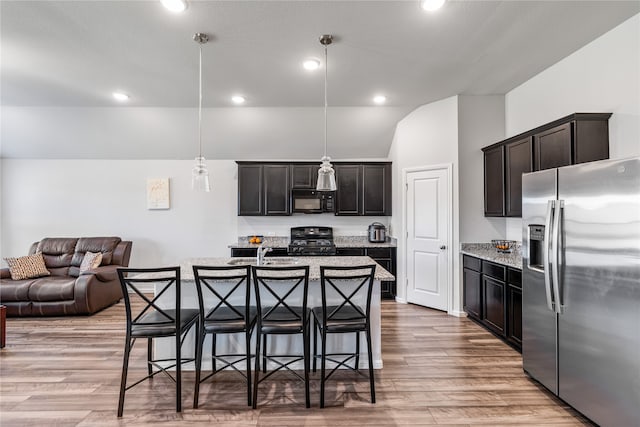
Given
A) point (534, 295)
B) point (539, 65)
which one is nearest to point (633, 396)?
point (534, 295)

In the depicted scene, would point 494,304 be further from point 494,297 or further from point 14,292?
point 14,292

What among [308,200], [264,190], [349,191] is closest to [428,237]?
[349,191]

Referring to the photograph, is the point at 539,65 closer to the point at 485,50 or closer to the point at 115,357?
the point at 485,50

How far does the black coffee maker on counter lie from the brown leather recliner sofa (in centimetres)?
418

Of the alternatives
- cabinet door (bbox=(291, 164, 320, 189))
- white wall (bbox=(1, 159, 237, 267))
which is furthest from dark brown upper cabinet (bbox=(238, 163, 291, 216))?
white wall (bbox=(1, 159, 237, 267))

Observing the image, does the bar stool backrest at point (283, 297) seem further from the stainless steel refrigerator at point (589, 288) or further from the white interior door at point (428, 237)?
the white interior door at point (428, 237)

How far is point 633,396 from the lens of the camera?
182cm

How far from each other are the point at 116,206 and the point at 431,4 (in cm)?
590

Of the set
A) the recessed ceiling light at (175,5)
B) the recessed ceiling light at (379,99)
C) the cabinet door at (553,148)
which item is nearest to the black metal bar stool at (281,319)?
the recessed ceiling light at (175,5)

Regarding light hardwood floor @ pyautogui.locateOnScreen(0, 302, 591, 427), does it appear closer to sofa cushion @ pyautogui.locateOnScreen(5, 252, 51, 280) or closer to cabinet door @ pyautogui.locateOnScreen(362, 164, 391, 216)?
sofa cushion @ pyautogui.locateOnScreen(5, 252, 51, 280)

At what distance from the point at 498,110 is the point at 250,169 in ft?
13.1

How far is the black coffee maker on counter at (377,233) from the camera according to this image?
5441 mm

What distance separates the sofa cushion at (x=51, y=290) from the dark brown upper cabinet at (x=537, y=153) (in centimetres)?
588

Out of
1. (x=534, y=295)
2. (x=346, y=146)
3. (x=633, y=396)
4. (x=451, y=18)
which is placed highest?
(x=451, y=18)
